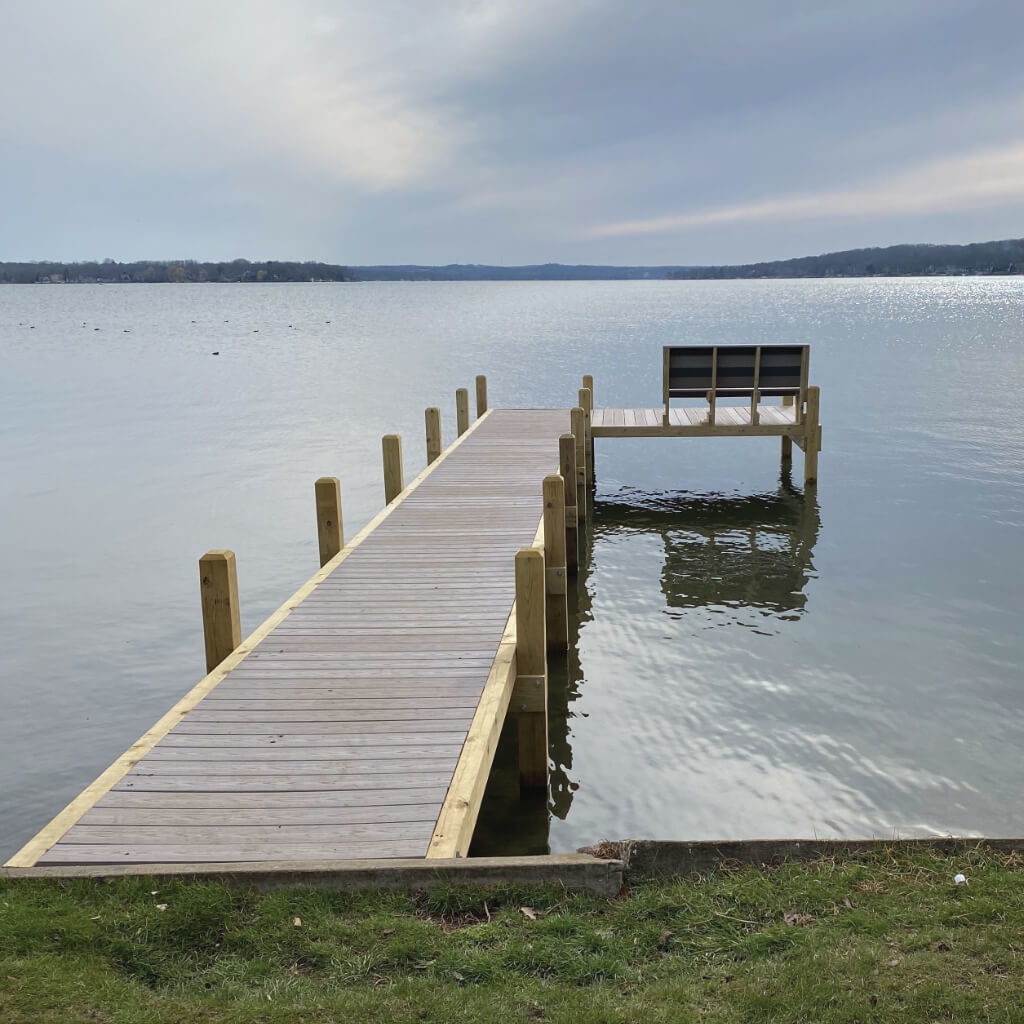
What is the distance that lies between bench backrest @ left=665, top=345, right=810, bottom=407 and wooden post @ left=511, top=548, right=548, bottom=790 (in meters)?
10.7

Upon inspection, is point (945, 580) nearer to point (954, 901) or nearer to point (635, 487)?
point (635, 487)

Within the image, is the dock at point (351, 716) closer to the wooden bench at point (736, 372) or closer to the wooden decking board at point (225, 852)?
the wooden decking board at point (225, 852)

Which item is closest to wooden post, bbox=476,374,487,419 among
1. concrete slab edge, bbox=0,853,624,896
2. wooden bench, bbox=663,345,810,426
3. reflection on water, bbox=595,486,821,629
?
reflection on water, bbox=595,486,821,629

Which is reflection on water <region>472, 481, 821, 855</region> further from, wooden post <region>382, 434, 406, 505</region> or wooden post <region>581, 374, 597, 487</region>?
wooden post <region>382, 434, 406, 505</region>

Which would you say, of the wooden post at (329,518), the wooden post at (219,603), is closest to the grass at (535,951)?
the wooden post at (219,603)

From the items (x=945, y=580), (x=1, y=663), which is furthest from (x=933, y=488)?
(x=1, y=663)

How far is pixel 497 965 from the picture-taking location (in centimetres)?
406

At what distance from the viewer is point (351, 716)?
6461 mm

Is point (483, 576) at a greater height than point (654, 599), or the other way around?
point (483, 576)

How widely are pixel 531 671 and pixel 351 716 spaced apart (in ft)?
5.06

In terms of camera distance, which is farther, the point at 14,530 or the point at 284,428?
the point at 284,428

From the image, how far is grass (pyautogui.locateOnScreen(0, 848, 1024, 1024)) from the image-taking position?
3783 millimetres

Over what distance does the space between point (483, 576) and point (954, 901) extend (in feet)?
19.1

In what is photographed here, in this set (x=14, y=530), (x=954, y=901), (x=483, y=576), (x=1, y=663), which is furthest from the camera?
(x=14, y=530)
